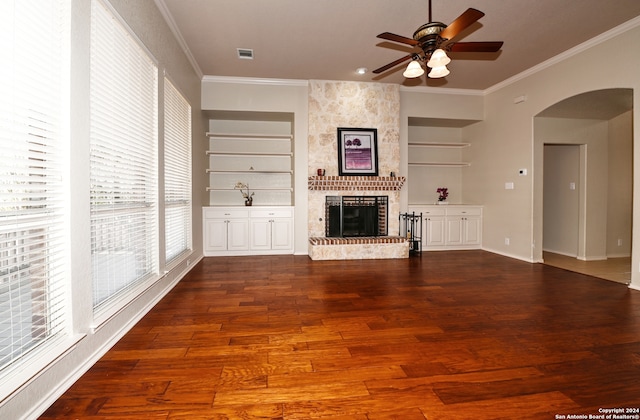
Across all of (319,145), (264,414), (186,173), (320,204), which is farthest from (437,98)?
(264,414)

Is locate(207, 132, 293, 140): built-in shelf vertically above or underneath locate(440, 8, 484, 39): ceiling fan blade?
underneath

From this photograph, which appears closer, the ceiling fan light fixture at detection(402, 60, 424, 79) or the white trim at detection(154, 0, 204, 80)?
the ceiling fan light fixture at detection(402, 60, 424, 79)

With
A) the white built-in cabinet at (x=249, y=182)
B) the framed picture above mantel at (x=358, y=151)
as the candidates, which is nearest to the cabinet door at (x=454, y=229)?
the framed picture above mantel at (x=358, y=151)

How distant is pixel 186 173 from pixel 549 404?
4.42 metres

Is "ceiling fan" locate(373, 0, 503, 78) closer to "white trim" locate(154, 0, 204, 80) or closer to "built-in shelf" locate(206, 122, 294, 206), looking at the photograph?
"white trim" locate(154, 0, 204, 80)

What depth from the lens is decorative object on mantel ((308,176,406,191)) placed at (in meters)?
5.43

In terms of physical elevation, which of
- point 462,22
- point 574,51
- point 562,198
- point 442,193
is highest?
point 574,51

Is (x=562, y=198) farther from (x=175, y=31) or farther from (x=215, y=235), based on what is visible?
(x=175, y=31)

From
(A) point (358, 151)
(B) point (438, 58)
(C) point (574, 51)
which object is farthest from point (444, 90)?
(B) point (438, 58)

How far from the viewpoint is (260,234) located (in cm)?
562

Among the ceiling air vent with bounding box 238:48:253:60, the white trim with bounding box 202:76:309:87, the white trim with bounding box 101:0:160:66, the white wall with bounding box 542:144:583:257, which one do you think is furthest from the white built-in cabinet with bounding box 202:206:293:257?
the white wall with bounding box 542:144:583:257

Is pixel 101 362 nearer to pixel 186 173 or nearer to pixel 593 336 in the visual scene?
pixel 186 173

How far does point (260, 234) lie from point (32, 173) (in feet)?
13.8

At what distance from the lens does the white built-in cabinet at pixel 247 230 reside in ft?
18.1
